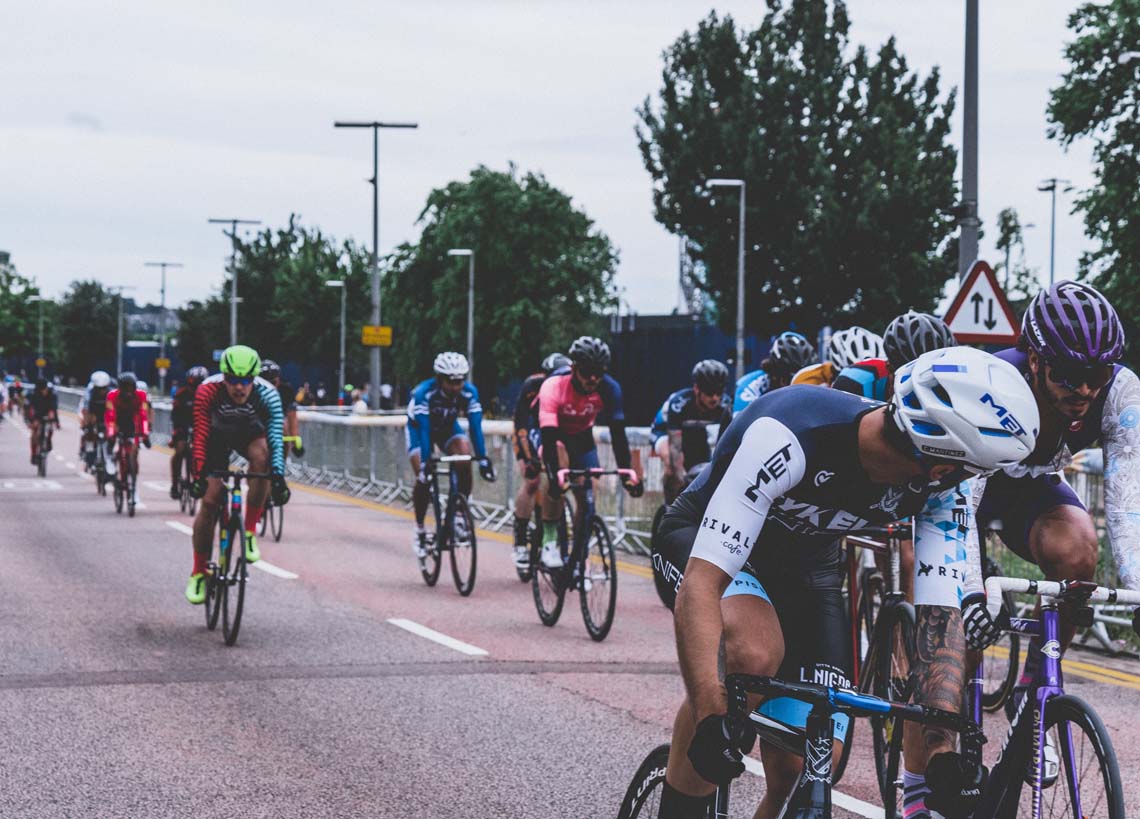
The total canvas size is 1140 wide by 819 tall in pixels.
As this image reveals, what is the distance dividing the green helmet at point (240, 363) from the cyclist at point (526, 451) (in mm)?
2216

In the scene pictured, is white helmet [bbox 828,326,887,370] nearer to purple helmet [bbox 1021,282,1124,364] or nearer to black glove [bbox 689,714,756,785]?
purple helmet [bbox 1021,282,1124,364]

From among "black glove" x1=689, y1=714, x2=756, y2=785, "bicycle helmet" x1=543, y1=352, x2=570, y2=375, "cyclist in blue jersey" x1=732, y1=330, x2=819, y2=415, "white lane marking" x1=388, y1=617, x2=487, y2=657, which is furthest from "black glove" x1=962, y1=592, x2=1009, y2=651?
"bicycle helmet" x1=543, y1=352, x2=570, y2=375

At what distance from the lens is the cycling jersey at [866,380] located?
6145 millimetres

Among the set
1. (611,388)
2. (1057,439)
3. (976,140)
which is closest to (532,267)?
(976,140)

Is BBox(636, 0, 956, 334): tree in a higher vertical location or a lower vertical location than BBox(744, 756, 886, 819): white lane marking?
higher

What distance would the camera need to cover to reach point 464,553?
12.2 metres

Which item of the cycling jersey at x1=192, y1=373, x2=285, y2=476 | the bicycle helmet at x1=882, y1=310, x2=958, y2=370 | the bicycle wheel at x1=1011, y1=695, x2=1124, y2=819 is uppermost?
the bicycle helmet at x1=882, y1=310, x2=958, y2=370

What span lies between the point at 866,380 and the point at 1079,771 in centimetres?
259

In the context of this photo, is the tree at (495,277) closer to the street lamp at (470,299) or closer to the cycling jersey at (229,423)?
the street lamp at (470,299)

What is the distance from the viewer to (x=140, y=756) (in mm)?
6520

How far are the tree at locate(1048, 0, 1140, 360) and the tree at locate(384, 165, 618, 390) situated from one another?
3172 centimetres

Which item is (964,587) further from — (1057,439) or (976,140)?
(976,140)

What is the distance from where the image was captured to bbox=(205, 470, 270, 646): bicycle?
376 inches

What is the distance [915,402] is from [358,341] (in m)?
82.0
